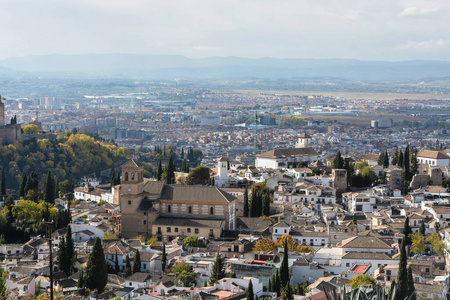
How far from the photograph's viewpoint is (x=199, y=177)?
42062mm

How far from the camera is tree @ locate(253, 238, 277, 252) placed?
28856mm

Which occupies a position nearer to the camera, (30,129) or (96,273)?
(96,273)

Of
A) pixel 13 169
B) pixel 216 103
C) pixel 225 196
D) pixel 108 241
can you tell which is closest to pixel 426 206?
pixel 225 196

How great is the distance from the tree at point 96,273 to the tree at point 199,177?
1655 centimetres

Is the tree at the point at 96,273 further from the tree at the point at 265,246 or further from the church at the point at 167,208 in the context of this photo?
the church at the point at 167,208

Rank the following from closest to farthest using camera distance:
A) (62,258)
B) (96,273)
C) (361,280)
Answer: (361,280), (96,273), (62,258)

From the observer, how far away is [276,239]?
103 ft

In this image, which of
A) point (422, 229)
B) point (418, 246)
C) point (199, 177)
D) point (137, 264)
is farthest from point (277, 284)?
point (199, 177)

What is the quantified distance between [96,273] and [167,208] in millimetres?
9605

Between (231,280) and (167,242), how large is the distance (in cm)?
855

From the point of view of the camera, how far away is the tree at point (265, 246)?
2886cm

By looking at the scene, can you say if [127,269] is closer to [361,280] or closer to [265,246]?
[265,246]

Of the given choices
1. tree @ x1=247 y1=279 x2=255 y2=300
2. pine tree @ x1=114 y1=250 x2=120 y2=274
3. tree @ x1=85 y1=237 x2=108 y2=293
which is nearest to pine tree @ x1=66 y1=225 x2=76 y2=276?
pine tree @ x1=114 y1=250 x2=120 y2=274

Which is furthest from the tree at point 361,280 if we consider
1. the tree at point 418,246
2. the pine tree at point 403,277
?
the tree at point 418,246
